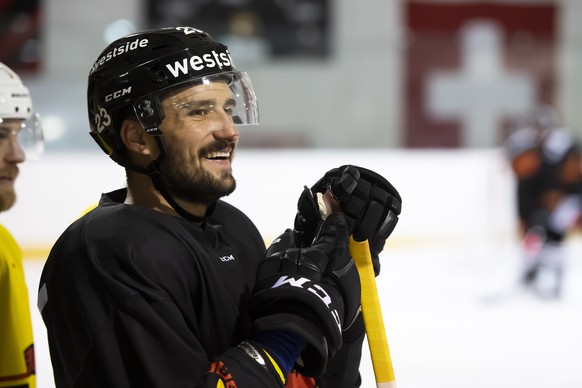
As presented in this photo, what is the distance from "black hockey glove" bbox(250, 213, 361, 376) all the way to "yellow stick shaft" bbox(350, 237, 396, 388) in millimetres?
117

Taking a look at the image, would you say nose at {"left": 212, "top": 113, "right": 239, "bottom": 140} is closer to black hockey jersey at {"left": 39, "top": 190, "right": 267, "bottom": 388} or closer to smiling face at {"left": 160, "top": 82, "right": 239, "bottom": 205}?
smiling face at {"left": 160, "top": 82, "right": 239, "bottom": 205}

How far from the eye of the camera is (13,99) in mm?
1666

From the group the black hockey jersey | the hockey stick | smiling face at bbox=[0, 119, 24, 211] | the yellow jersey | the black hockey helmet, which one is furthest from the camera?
smiling face at bbox=[0, 119, 24, 211]

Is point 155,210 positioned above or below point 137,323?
above

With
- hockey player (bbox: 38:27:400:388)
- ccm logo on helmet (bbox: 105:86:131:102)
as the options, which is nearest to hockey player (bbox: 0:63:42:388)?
hockey player (bbox: 38:27:400:388)

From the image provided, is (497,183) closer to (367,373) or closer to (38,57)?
(38,57)

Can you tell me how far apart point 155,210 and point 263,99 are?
533 centimetres

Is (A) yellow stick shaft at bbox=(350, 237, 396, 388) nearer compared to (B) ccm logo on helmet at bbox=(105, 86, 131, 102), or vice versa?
(B) ccm logo on helmet at bbox=(105, 86, 131, 102)

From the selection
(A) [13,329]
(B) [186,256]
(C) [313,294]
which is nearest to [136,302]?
(B) [186,256]

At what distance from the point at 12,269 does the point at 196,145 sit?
61 centimetres

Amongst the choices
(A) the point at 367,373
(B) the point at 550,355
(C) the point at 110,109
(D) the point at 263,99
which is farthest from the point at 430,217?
(C) the point at 110,109

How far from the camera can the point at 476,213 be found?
632 centimetres

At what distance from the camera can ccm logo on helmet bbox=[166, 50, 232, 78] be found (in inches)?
45.6

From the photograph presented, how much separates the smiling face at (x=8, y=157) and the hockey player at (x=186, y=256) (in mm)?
484
